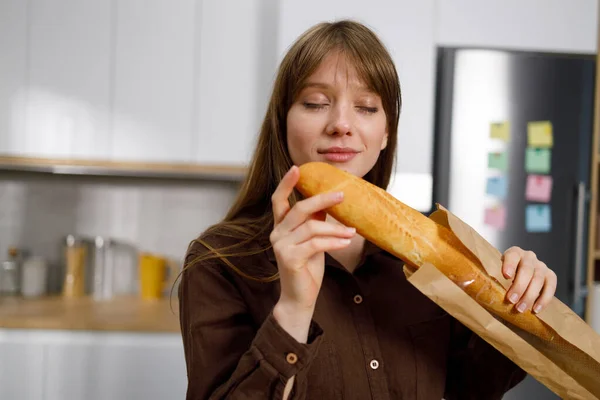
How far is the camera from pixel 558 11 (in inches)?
93.8

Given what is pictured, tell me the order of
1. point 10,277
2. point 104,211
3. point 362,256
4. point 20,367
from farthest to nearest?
point 104,211 → point 10,277 → point 20,367 → point 362,256

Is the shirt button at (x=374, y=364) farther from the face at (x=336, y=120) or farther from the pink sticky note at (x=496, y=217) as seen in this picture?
the pink sticky note at (x=496, y=217)

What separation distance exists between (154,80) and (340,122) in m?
1.85

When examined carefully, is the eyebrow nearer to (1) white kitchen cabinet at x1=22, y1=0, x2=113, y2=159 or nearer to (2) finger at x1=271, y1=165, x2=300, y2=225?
(2) finger at x1=271, y1=165, x2=300, y2=225

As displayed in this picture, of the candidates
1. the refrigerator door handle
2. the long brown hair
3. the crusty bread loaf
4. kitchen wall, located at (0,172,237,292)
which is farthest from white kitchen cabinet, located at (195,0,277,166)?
the crusty bread loaf

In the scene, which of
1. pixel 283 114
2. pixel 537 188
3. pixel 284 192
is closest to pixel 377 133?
pixel 283 114

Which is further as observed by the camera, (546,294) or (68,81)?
(68,81)

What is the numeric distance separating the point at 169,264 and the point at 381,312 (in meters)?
2.07

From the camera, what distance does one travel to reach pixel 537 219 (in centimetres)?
231

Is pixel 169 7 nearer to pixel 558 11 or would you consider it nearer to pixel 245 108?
pixel 245 108

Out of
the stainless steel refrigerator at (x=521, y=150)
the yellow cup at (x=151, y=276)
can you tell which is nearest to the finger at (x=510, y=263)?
the stainless steel refrigerator at (x=521, y=150)

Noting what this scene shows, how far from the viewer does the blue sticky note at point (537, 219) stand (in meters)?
2.31

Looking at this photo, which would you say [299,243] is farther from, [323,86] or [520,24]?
[520,24]

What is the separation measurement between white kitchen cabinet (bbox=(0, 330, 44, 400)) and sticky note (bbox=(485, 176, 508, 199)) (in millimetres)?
1910
